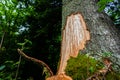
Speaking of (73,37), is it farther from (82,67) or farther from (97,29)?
(82,67)

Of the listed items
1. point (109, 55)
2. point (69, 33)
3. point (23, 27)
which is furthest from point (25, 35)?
point (109, 55)

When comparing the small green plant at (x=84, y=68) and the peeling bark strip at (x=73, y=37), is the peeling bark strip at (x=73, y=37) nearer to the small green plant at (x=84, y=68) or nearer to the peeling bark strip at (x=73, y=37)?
the peeling bark strip at (x=73, y=37)

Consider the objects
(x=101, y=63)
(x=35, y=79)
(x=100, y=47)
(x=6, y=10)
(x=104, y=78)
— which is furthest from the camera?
(x=6, y=10)

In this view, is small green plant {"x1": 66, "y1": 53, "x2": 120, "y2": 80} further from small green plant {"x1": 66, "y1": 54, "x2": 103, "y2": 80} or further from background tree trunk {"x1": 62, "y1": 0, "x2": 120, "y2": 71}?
background tree trunk {"x1": 62, "y1": 0, "x2": 120, "y2": 71}

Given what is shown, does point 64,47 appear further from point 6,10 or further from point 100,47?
point 6,10

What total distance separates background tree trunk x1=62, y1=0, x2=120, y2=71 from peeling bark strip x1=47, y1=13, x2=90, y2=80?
83 mm

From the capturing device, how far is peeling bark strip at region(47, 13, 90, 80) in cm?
316

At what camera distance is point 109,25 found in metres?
3.63

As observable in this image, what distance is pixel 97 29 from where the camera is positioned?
3451mm

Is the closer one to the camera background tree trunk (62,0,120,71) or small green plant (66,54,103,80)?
small green plant (66,54,103,80)

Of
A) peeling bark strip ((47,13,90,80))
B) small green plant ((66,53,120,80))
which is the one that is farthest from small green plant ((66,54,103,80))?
peeling bark strip ((47,13,90,80))

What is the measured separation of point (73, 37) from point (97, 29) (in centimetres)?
38

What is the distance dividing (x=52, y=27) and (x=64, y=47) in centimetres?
241

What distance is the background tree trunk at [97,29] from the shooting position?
10.1 feet
